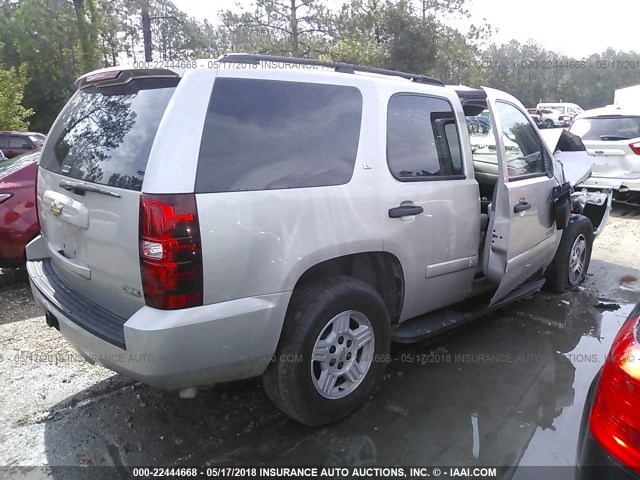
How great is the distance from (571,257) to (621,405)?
13.2 feet

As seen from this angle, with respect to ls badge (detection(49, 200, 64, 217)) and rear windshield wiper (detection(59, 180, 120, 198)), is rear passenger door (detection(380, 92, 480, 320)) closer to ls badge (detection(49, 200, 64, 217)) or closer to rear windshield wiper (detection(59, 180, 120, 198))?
rear windshield wiper (detection(59, 180, 120, 198))

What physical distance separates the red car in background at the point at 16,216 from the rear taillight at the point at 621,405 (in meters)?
5.10

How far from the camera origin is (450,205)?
3424 mm

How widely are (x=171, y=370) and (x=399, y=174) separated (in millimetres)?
1763

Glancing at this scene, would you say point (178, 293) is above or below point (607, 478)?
above

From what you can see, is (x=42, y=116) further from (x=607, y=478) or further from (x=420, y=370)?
(x=607, y=478)

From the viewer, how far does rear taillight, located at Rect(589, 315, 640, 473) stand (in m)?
1.44

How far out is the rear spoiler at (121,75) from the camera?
2.46m

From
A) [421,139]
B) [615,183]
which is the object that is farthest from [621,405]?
[615,183]

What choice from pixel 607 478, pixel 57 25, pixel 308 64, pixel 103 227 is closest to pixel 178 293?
pixel 103 227

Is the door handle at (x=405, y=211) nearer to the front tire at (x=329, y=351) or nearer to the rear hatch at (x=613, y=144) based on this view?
the front tire at (x=329, y=351)

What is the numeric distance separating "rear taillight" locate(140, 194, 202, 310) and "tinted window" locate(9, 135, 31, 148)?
13921 mm

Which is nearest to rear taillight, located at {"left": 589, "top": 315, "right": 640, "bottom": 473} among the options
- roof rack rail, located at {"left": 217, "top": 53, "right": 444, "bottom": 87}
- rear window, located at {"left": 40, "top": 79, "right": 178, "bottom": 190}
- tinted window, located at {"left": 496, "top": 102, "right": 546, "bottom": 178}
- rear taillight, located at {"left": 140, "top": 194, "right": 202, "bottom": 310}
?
rear taillight, located at {"left": 140, "top": 194, "right": 202, "bottom": 310}

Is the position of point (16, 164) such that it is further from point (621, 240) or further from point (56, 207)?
point (621, 240)
